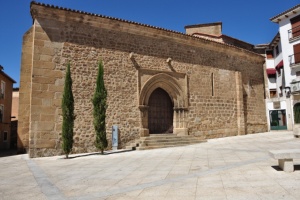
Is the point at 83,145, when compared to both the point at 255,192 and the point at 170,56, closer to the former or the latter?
the point at 170,56

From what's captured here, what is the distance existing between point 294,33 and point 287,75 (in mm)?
3113

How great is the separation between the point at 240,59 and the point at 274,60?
26.5 feet

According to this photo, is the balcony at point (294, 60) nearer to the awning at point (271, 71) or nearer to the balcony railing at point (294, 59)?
the balcony railing at point (294, 59)

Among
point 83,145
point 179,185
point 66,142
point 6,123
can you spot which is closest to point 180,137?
point 83,145

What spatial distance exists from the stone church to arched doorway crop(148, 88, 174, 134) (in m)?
0.05

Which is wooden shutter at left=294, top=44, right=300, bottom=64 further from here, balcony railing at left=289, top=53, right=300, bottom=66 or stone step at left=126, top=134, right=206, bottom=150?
stone step at left=126, top=134, right=206, bottom=150

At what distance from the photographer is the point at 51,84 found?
33.3 feet

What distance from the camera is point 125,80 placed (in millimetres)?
11828

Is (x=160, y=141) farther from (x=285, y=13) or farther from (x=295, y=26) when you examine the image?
(x=285, y=13)

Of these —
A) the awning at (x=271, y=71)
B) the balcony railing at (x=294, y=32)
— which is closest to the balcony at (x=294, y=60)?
the balcony railing at (x=294, y=32)

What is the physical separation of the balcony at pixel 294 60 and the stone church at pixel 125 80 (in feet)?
17.3

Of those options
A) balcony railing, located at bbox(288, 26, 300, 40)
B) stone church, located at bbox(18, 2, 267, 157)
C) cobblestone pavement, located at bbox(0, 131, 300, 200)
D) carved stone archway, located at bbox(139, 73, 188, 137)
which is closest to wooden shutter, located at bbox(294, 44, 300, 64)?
balcony railing, located at bbox(288, 26, 300, 40)

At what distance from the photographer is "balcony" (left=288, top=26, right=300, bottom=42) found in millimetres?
18562

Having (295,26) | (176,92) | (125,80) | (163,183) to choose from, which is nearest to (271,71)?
(295,26)
